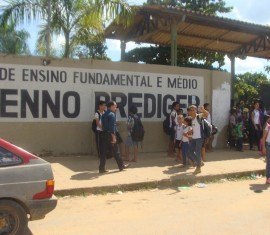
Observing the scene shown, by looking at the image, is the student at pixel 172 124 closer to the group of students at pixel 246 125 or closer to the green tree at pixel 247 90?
the group of students at pixel 246 125

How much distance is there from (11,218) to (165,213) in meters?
2.46

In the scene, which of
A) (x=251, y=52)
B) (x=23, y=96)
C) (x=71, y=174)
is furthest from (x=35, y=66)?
(x=251, y=52)

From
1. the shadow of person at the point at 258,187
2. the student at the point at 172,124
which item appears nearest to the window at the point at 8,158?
the shadow of person at the point at 258,187

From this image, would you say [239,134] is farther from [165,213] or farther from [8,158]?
[8,158]

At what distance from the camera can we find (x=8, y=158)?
512 cm

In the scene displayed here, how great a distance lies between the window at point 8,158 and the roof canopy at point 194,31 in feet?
26.2

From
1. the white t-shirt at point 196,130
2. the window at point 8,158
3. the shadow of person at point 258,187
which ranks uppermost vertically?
the white t-shirt at point 196,130

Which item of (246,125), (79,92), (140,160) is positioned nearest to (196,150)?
(140,160)

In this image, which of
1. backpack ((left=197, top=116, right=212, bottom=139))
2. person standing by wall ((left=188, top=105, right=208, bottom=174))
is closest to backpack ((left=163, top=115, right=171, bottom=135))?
backpack ((left=197, top=116, right=212, bottom=139))

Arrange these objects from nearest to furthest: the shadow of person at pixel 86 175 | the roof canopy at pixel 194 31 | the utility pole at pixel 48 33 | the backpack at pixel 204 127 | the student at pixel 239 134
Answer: the shadow of person at pixel 86 175 → the backpack at pixel 204 127 → the utility pole at pixel 48 33 → the roof canopy at pixel 194 31 → the student at pixel 239 134

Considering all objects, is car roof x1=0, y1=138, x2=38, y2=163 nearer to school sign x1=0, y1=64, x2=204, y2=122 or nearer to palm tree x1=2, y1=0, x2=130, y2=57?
school sign x1=0, y1=64, x2=204, y2=122

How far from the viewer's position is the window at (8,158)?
5074 millimetres

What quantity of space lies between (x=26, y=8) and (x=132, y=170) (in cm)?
553

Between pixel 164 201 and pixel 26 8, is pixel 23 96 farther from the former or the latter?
pixel 164 201
